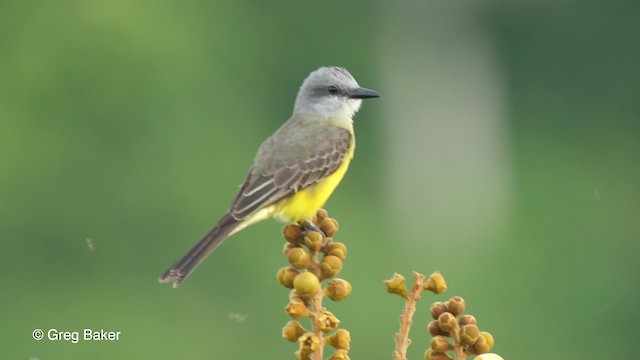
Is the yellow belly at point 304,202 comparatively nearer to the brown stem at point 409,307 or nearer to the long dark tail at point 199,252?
the long dark tail at point 199,252

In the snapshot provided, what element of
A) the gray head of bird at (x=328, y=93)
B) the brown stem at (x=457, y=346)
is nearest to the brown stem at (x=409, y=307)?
the brown stem at (x=457, y=346)

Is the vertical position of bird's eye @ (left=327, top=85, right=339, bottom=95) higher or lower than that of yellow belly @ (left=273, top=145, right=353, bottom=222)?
higher

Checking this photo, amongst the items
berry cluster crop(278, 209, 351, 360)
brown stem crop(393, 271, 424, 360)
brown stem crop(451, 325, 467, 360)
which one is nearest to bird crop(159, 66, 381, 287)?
berry cluster crop(278, 209, 351, 360)

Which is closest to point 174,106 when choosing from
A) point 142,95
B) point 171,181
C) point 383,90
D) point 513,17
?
point 142,95

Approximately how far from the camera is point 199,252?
509cm

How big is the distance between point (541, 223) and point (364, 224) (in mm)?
2103

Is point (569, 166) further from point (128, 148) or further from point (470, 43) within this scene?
point (128, 148)

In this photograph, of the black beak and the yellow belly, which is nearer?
the yellow belly

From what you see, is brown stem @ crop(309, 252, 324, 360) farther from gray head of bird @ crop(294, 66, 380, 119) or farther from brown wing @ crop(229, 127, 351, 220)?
gray head of bird @ crop(294, 66, 380, 119)

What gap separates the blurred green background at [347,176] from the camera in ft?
50.4

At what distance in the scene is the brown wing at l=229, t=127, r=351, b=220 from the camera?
552 centimetres

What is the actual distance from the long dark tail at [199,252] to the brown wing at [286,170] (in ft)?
0.15

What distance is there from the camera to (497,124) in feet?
81.8

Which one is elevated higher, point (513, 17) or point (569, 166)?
point (513, 17)
